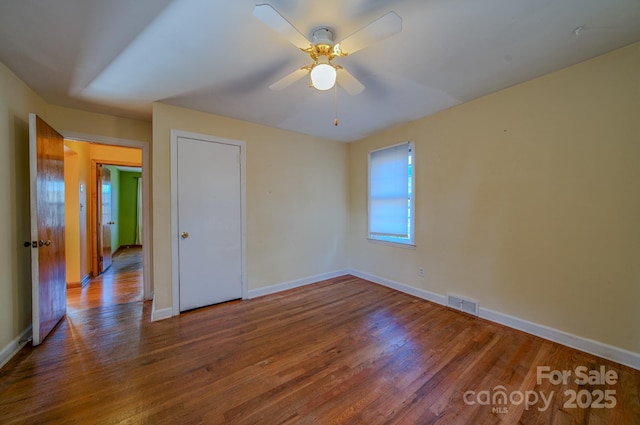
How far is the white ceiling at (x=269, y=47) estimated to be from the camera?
57.2 inches

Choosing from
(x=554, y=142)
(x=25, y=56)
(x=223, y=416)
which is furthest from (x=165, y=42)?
(x=554, y=142)

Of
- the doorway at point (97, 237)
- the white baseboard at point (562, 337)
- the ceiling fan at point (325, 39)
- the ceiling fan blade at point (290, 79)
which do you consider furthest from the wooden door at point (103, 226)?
the white baseboard at point (562, 337)

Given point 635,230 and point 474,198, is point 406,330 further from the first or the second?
point 635,230

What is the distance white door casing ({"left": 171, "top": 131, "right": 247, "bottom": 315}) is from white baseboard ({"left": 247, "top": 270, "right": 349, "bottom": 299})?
168mm

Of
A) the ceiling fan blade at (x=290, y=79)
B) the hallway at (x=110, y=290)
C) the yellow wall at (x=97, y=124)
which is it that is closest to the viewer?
the ceiling fan blade at (x=290, y=79)

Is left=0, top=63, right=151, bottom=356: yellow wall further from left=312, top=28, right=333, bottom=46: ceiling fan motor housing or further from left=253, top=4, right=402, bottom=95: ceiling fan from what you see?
left=312, top=28, right=333, bottom=46: ceiling fan motor housing

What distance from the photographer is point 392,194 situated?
12.3 ft

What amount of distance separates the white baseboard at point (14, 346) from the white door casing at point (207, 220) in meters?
1.17

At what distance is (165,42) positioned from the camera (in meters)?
1.70

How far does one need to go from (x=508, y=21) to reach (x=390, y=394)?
8.60 feet

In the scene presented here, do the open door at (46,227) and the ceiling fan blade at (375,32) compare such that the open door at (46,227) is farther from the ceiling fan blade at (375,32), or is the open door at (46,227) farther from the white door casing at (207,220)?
the ceiling fan blade at (375,32)

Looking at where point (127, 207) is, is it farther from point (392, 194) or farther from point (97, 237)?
point (392, 194)

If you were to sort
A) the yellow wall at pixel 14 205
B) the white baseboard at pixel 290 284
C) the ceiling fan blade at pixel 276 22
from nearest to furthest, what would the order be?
the ceiling fan blade at pixel 276 22, the yellow wall at pixel 14 205, the white baseboard at pixel 290 284

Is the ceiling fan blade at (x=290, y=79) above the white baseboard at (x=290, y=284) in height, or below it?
above
